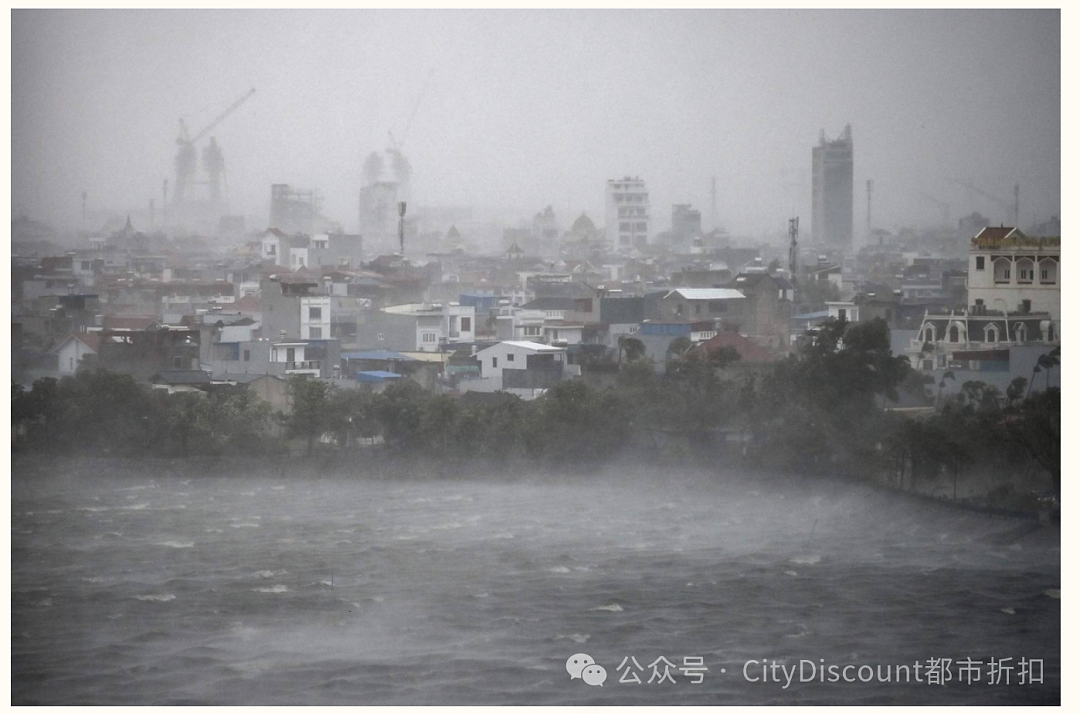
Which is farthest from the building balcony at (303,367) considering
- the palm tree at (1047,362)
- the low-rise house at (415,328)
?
the palm tree at (1047,362)

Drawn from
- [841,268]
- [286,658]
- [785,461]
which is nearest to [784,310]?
[841,268]

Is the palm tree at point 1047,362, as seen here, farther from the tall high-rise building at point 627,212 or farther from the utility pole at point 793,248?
the tall high-rise building at point 627,212

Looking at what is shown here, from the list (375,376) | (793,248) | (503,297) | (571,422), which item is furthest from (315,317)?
(793,248)

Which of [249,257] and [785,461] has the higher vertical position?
[249,257]

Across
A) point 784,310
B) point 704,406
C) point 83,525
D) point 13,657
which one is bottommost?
point 13,657

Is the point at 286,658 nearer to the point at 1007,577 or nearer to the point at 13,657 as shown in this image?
the point at 13,657

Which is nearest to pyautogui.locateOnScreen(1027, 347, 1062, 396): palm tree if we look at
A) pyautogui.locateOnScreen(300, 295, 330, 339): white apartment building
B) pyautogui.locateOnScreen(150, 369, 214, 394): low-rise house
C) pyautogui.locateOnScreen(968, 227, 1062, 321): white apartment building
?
pyautogui.locateOnScreen(968, 227, 1062, 321): white apartment building

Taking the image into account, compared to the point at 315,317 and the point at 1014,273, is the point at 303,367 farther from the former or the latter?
the point at 1014,273
